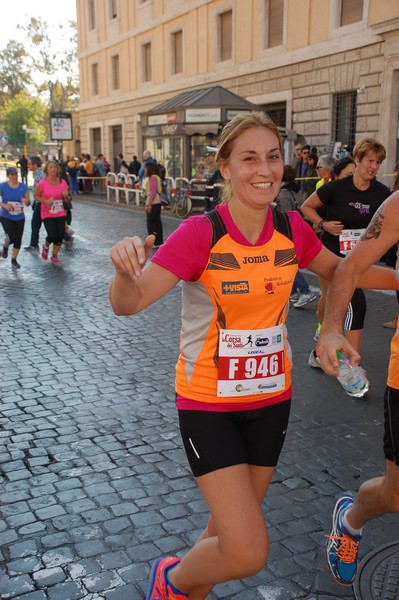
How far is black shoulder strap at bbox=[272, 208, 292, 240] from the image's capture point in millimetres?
2373

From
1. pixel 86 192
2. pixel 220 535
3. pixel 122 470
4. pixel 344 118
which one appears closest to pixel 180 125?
pixel 344 118

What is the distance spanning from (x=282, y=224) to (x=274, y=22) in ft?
74.7

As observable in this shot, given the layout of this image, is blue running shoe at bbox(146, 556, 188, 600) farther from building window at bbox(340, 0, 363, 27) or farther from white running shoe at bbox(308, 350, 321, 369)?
building window at bbox(340, 0, 363, 27)

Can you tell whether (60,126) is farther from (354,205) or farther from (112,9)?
(354,205)

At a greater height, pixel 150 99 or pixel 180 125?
pixel 150 99

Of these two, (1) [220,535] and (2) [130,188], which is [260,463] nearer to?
(1) [220,535]

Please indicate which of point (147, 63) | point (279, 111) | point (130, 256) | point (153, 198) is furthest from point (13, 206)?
point (147, 63)

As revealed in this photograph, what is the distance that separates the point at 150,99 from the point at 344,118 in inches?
619

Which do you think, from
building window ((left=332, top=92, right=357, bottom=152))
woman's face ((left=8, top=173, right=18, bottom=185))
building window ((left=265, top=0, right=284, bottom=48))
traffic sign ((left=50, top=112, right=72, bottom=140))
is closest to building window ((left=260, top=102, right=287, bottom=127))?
building window ((left=265, top=0, right=284, bottom=48))

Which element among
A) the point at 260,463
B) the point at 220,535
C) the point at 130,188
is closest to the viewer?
the point at 220,535

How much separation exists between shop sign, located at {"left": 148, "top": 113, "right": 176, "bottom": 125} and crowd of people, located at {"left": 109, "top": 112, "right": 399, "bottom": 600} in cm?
1932

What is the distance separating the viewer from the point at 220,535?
6.71ft

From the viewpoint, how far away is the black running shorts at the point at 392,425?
2.38m

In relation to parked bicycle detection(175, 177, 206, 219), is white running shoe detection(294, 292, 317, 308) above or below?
below
